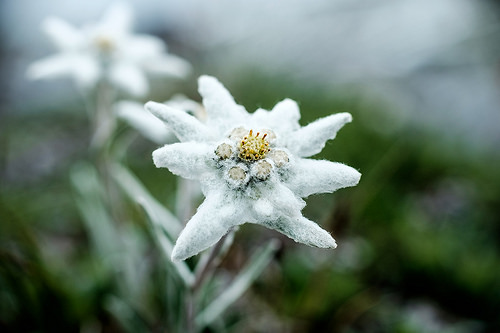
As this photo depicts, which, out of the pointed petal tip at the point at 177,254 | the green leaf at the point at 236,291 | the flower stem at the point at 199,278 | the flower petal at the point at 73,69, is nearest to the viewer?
the pointed petal tip at the point at 177,254

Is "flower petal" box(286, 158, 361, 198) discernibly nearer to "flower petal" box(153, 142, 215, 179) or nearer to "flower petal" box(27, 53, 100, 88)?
"flower petal" box(153, 142, 215, 179)

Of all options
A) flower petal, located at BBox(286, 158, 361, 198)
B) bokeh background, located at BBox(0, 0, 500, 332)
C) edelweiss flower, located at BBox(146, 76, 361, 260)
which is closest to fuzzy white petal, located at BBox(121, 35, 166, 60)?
bokeh background, located at BBox(0, 0, 500, 332)

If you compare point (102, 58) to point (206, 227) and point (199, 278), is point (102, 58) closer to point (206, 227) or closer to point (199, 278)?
point (199, 278)

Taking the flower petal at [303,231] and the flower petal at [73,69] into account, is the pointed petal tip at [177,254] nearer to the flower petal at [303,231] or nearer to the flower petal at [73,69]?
the flower petal at [303,231]

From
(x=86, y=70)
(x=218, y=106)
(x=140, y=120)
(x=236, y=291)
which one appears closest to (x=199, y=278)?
(x=236, y=291)

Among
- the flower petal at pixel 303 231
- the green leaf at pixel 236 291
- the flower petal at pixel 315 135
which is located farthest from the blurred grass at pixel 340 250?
the flower petal at pixel 303 231

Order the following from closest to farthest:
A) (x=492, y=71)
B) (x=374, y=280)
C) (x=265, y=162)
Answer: (x=265, y=162) < (x=374, y=280) < (x=492, y=71)

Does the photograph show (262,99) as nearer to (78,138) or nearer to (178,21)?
(78,138)

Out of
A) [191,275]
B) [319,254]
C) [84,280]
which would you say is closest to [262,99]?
[319,254]
